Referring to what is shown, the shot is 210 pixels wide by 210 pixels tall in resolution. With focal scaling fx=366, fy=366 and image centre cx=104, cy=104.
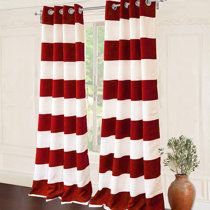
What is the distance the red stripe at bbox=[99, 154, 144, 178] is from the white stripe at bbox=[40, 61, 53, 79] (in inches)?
33.6

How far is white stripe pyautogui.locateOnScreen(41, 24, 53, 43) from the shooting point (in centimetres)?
315

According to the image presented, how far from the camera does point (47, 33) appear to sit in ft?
10.4

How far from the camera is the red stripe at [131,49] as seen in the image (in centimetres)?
274

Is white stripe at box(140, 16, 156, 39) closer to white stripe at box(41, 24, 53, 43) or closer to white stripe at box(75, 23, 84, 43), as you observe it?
white stripe at box(75, 23, 84, 43)

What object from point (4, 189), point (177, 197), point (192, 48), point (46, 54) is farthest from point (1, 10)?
point (177, 197)

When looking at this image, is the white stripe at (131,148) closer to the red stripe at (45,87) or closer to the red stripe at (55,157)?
the red stripe at (55,157)

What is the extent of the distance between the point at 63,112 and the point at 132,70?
761 mm

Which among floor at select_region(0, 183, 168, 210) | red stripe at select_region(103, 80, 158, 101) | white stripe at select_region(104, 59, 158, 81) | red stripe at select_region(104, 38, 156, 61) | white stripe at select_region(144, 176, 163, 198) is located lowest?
floor at select_region(0, 183, 168, 210)

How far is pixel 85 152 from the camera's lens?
3.10 m

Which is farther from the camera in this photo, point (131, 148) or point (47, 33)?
point (47, 33)

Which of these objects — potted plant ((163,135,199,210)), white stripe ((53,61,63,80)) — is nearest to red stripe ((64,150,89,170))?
white stripe ((53,61,63,80))

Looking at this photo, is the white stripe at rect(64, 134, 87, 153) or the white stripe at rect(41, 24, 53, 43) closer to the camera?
the white stripe at rect(64, 134, 87, 153)

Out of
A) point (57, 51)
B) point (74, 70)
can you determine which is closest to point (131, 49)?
point (74, 70)

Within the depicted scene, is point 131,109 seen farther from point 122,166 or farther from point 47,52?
point 47,52
